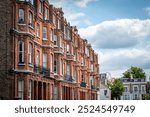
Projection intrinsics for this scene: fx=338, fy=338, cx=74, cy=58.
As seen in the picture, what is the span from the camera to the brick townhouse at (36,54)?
859 inches

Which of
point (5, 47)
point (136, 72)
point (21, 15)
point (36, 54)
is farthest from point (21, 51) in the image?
point (136, 72)

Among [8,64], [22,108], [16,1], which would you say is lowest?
[22,108]

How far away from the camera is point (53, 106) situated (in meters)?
9.05

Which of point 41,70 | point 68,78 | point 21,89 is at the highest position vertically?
point 41,70

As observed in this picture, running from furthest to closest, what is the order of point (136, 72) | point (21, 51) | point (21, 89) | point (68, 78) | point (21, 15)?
point (136, 72) < point (68, 78) < point (21, 15) < point (21, 51) < point (21, 89)

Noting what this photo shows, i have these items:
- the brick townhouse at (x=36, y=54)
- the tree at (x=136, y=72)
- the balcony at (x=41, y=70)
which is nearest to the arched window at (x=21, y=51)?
the brick townhouse at (x=36, y=54)

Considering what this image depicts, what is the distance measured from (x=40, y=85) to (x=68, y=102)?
17.2 metres

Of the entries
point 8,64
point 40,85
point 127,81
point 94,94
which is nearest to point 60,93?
point 40,85

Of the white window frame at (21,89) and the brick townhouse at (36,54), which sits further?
the white window frame at (21,89)

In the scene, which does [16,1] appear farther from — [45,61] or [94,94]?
[94,94]

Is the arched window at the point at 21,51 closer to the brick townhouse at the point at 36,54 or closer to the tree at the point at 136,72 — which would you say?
the brick townhouse at the point at 36,54

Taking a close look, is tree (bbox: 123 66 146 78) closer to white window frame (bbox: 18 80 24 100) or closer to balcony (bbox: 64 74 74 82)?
balcony (bbox: 64 74 74 82)

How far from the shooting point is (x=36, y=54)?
26.2 metres

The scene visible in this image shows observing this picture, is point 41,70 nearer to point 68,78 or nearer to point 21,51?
point 21,51
